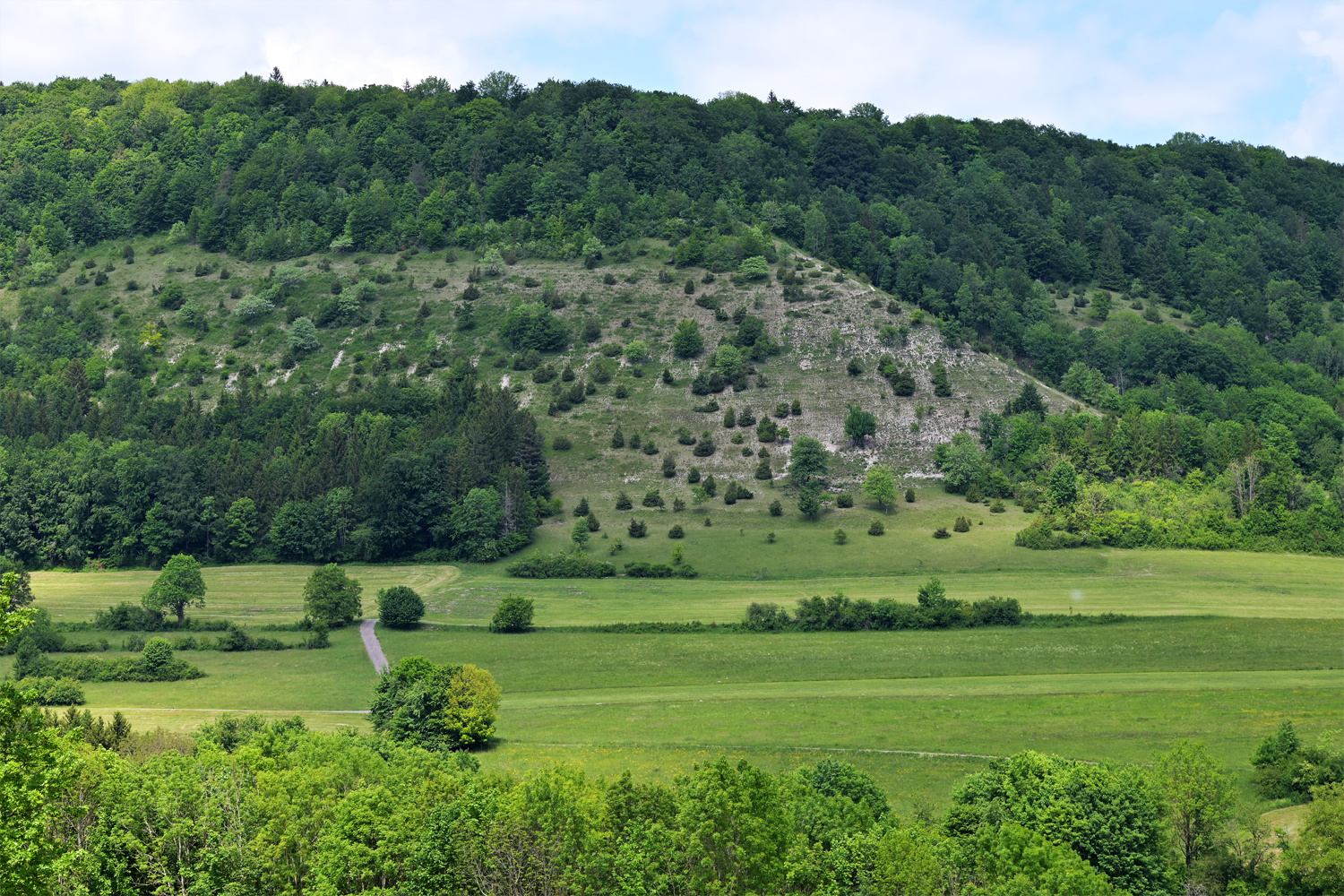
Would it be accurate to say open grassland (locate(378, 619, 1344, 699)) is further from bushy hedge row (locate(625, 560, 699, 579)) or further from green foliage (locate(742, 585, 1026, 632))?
bushy hedge row (locate(625, 560, 699, 579))

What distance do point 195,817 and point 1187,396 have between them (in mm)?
166918

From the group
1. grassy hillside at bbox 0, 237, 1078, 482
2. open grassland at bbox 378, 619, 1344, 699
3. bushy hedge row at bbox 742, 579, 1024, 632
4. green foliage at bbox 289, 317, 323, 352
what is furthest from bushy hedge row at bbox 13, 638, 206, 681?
green foliage at bbox 289, 317, 323, 352

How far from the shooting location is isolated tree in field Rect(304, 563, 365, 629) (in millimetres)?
111562

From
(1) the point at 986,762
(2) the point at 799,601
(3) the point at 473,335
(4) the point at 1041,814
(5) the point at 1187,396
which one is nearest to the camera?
(4) the point at 1041,814

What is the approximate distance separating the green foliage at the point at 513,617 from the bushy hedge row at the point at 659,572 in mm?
21259

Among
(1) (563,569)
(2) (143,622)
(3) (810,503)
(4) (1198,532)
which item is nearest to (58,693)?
(2) (143,622)

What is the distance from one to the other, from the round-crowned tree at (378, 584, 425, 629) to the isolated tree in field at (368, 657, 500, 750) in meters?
29.9

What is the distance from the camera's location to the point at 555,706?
85.7m

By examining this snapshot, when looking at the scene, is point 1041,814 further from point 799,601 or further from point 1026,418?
point 1026,418

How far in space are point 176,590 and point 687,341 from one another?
95.5m

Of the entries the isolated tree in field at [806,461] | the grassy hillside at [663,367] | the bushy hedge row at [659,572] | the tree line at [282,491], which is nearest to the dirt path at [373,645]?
the tree line at [282,491]

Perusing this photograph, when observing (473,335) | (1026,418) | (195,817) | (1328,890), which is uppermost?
(473,335)

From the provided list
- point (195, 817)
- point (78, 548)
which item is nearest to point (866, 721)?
point (195, 817)

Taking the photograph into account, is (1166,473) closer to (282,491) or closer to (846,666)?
(846,666)
